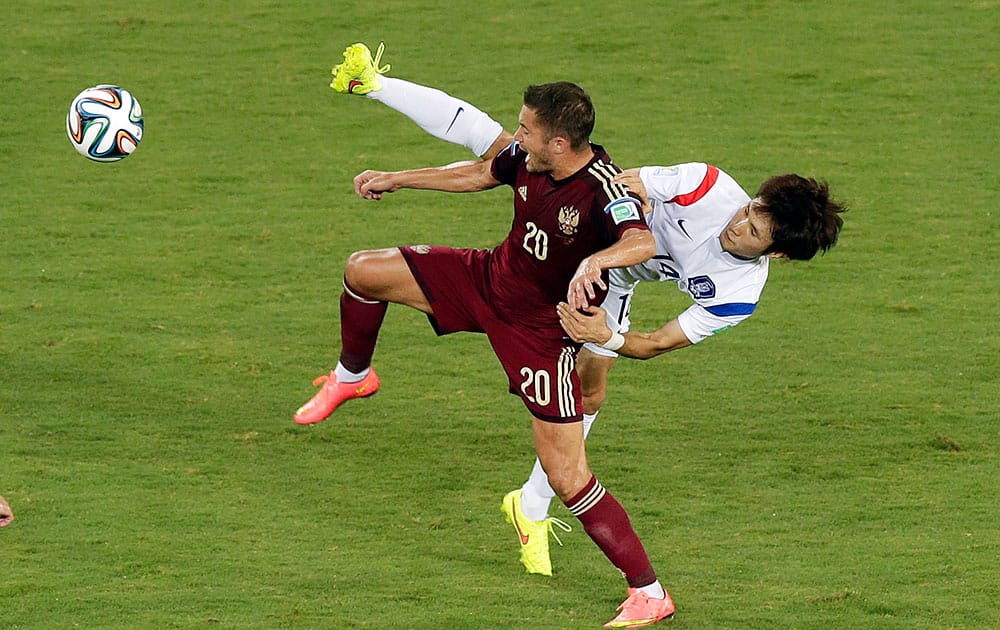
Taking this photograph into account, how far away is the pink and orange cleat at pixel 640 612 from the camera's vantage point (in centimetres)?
526

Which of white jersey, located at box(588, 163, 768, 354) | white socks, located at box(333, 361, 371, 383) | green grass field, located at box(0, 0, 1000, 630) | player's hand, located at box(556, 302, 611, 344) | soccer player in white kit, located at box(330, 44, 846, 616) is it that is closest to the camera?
player's hand, located at box(556, 302, 611, 344)

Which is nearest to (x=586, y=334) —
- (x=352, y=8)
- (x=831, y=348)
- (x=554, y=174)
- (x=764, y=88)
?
(x=554, y=174)

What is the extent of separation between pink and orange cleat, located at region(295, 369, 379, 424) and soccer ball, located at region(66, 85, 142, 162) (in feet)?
5.54

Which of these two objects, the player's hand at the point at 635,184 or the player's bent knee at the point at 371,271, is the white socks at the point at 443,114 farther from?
the player's hand at the point at 635,184

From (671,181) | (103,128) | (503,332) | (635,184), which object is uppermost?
(635,184)

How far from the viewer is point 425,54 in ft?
39.2

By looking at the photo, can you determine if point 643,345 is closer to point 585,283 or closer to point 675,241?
point 675,241

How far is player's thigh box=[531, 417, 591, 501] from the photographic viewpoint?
534 centimetres

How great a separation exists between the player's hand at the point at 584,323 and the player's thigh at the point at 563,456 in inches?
15.6

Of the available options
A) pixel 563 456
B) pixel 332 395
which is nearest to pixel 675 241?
pixel 563 456

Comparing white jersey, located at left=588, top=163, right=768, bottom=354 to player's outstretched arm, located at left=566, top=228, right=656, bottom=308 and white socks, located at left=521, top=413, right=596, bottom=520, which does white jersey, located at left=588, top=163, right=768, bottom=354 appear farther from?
white socks, located at left=521, top=413, right=596, bottom=520

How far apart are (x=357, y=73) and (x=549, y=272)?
1254 mm

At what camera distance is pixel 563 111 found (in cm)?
517

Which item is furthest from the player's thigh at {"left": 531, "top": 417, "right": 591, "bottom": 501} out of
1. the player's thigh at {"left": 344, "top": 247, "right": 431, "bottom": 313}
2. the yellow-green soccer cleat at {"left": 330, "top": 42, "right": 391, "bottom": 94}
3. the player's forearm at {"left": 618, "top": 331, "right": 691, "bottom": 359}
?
the yellow-green soccer cleat at {"left": 330, "top": 42, "right": 391, "bottom": 94}
